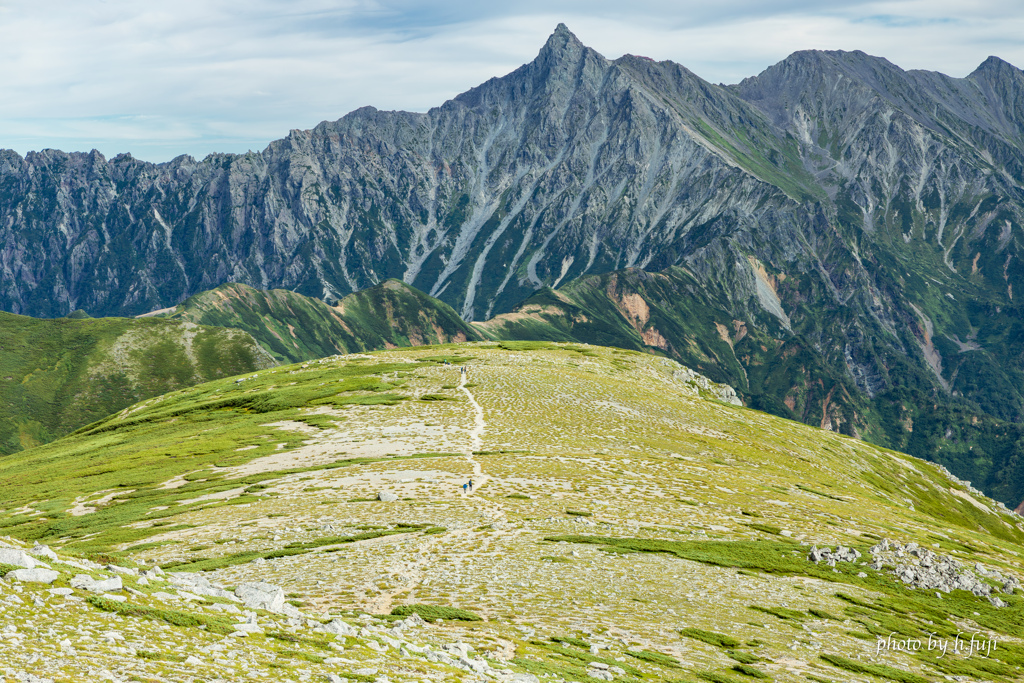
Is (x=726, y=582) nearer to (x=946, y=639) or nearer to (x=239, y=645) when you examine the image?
(x=946, y=639)

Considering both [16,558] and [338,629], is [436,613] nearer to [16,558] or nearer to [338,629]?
[338,629]

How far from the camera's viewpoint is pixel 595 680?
92.2 ft

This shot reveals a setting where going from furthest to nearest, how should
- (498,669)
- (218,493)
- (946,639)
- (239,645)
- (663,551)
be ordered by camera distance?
(218,493)
(663,551)
(946,639)
(498,669)
(239,645)

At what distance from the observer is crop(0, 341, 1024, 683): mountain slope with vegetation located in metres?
25.8

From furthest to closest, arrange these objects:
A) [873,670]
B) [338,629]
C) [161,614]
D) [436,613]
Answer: [436,613]
[873,670]
[338,629]
[161,614]

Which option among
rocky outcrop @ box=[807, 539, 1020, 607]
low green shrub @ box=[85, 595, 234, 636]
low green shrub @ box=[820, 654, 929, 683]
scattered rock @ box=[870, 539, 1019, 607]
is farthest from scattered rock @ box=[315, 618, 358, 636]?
scattered rock @ box=[870, 539, 1019, 607]

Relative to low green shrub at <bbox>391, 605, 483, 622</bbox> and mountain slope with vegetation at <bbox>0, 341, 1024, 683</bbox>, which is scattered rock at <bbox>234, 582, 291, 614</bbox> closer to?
mountain slope with vegetation at <bbox>0, 341, 1024, 683</bbox>

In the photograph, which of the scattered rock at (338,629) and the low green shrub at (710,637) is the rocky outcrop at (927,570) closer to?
the low green shrub at (710,637)

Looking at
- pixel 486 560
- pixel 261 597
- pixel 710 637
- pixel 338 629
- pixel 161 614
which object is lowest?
pixel 710 637

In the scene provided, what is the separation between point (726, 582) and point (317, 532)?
87.8ft

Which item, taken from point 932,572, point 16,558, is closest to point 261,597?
point 16,558

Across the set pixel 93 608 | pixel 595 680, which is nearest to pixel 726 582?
pixel 595 680

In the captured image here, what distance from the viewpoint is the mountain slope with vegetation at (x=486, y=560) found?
2577cm

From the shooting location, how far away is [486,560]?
43.2 metres
